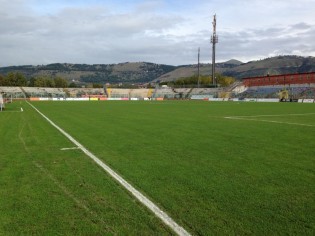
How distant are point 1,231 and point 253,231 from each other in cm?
327

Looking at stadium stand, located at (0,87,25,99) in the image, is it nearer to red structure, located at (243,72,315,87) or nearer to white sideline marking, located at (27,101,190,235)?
red structure, located at (243,72,315,87)

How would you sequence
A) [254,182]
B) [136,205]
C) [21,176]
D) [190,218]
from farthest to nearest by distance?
[21,176], [254,182], [136,205], [190,218]

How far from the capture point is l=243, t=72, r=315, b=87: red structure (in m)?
81.8

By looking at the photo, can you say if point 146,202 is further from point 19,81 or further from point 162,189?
point 19,81

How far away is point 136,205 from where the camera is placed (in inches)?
202

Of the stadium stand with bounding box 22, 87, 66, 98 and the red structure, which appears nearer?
the red structure

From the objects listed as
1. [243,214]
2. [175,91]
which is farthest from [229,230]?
[175,91]

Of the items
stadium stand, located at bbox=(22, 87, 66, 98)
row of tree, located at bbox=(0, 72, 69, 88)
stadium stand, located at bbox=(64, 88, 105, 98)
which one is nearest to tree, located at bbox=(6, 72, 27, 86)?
row of tree, located at bbox=(0, 72, 69, 88)

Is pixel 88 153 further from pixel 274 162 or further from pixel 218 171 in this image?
pixel 274 162

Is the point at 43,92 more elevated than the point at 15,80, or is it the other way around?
the point at 15,80

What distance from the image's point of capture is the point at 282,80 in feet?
291

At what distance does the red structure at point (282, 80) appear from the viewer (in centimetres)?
8175

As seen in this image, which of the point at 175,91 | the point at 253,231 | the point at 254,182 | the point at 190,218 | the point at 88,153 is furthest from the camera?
the point at 175,91

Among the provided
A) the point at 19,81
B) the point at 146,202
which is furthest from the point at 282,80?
the point at 19,81
